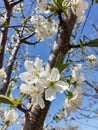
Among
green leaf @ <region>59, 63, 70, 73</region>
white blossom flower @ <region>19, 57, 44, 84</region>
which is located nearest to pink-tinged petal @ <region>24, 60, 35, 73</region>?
white blossom flower @ <region>19, 57, 44, 84</region>

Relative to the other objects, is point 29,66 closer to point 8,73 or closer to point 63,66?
point 63,66

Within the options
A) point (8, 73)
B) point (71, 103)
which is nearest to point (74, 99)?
point (71, 103)

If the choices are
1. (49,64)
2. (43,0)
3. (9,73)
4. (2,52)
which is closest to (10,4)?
(2,52)

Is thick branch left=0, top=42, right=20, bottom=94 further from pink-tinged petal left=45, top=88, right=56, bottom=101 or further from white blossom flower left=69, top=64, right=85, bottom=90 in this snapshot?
pink-tinged petal left=45, top=88, right=56, bottom=101

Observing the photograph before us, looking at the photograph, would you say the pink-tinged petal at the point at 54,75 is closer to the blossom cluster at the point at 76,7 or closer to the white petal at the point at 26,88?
the white petal at the point at 26,88

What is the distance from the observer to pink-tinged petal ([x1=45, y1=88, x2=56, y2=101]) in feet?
2.81

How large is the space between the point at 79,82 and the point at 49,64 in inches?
4.3

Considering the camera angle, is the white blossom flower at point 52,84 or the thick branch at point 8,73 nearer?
the white blossom flower at point 52,84

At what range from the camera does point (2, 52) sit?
12.8 feet

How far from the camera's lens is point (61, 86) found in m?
0.91

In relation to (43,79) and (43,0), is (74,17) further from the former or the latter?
(43,79)

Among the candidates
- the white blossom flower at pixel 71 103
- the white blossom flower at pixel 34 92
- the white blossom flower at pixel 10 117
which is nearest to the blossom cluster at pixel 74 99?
the white blossom flower at pixel 71 103

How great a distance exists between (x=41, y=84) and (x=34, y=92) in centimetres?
3

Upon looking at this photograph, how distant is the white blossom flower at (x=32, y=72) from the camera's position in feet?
2.96
